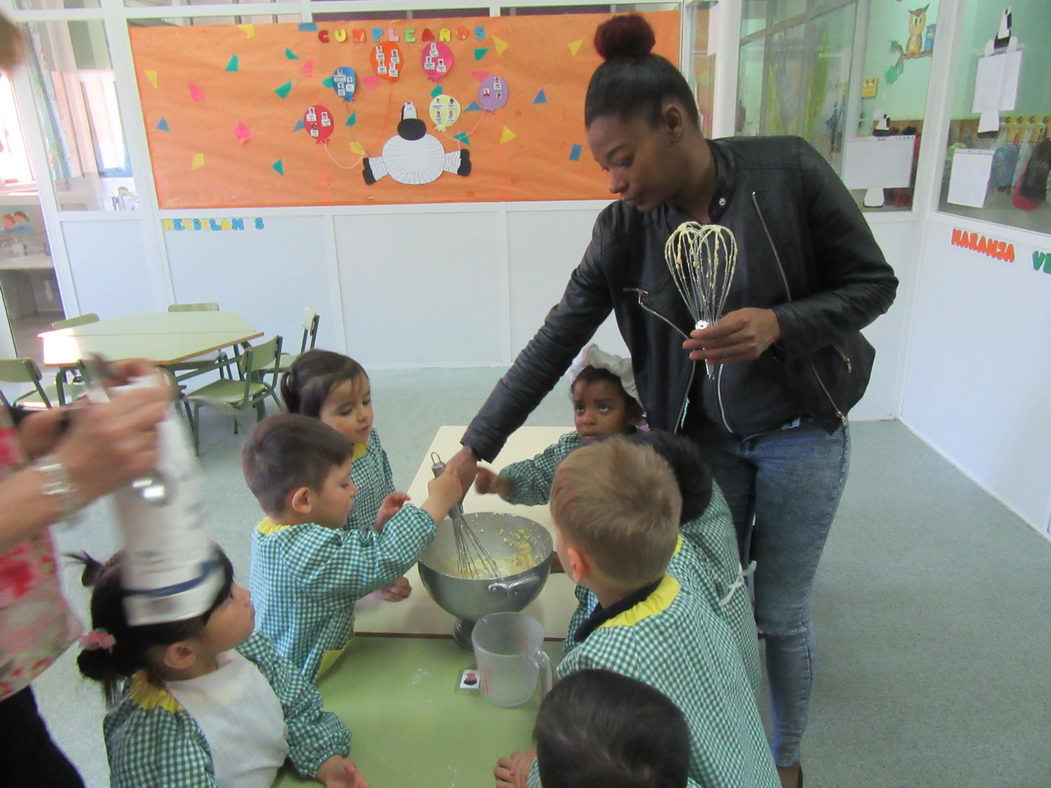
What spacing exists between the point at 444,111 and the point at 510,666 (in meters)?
3.87

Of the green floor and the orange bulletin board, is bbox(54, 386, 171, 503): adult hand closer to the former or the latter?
the green floor

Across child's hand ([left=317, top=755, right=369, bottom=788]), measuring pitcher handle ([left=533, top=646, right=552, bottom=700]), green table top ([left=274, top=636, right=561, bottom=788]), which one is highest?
measuring pitcher handle ([left=533, top=646, right=552, bottom=700])

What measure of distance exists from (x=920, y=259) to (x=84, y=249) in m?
4.90

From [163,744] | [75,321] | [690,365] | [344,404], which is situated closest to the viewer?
[163,744]

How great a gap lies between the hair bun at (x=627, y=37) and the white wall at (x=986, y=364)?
2110 mm

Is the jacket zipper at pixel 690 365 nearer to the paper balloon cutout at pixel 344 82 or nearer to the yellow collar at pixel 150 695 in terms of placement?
the yellow collar at pixel 150 695

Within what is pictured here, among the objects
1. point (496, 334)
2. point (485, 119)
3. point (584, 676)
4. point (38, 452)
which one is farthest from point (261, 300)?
point (584, 676)

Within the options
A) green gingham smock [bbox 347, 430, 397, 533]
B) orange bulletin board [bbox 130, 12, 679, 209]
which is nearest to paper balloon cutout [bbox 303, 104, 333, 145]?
orange bulletin board [bbox 130, 12, 679, 209]

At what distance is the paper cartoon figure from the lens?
4.36 m

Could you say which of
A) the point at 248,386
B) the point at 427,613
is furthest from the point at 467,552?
the point at 248,386

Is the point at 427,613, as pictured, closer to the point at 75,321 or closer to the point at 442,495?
the point at 442,495

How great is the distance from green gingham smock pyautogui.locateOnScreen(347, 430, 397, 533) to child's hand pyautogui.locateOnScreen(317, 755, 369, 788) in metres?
0.67

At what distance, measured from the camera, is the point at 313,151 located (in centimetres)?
442

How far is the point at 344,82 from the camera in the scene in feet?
14.0
